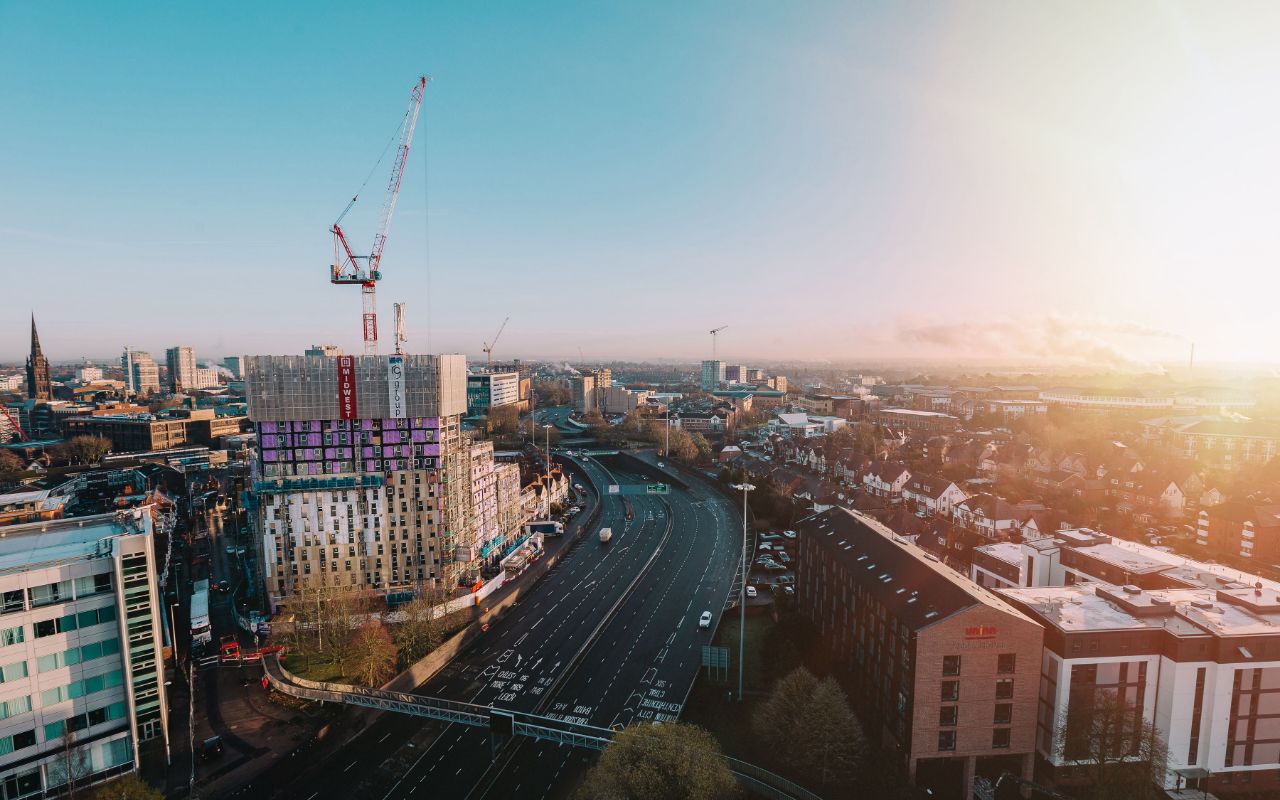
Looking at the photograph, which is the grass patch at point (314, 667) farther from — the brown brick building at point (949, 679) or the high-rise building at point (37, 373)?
the high-rise building at point (37, 373)

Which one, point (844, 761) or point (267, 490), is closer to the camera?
point (844, 761)

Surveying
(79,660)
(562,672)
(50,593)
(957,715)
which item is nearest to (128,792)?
(79,660)

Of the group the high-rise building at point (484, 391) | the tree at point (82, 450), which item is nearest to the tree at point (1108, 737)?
the tree at point (82, 450)

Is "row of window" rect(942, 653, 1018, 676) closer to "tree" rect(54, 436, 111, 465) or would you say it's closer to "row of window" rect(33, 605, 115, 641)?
"row of window" rect(33, 605, 115, 641)

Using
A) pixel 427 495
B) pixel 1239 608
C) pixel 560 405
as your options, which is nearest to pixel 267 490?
pixel 427 495

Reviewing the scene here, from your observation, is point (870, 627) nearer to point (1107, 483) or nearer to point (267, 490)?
point (267, 490)

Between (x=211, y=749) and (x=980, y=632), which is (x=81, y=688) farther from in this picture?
(x=980, y=632)

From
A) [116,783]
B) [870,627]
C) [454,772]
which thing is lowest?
[454,772]

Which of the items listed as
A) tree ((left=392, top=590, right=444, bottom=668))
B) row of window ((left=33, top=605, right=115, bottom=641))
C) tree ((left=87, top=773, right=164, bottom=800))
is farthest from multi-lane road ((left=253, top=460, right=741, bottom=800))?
row of window ((left=33, top=605, right=115, bottom=641))
